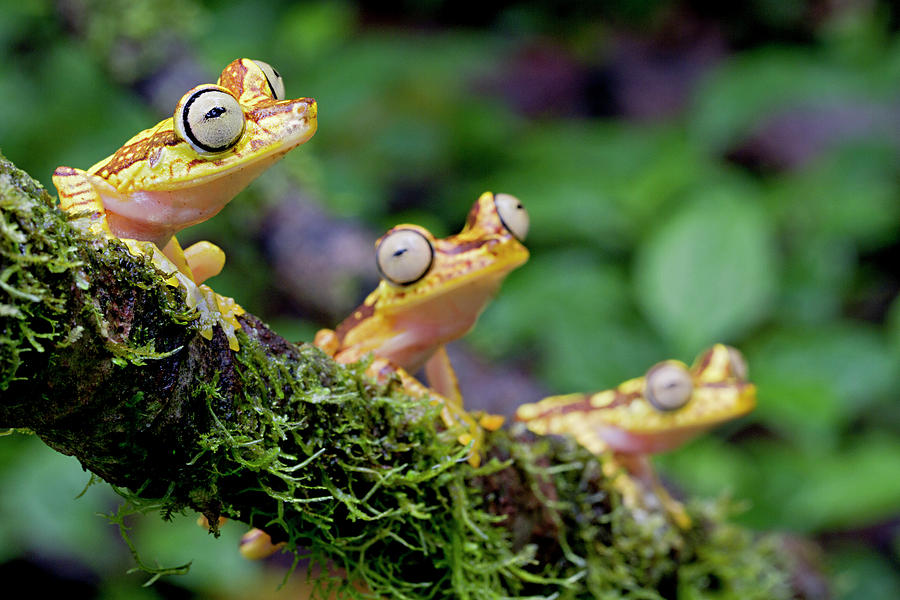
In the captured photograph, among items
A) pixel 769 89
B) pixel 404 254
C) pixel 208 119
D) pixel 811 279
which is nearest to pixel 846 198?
pixel 811 279

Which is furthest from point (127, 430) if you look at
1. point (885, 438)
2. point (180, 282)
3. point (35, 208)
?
point (885, 438)

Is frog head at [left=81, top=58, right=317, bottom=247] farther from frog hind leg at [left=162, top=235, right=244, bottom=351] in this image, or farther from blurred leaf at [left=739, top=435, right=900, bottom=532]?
blurred leaf at [left=739, top=435, right=900, bottom=532]

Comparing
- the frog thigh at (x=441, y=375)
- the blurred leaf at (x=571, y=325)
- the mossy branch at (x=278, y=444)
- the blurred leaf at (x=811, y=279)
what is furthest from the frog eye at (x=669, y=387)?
the blurred leaf at (x=811, y=279)

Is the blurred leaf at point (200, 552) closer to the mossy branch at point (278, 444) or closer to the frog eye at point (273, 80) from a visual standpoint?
the mossy branch at point (278, 444)

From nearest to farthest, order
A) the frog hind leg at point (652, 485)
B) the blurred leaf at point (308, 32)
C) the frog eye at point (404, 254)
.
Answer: the frog eye at point (404, 254)
the frog hind leg at point (652, 485)
the blurred leaf at point (308, 32)

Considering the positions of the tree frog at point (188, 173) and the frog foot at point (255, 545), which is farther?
the frog foot at point (255, 545)
